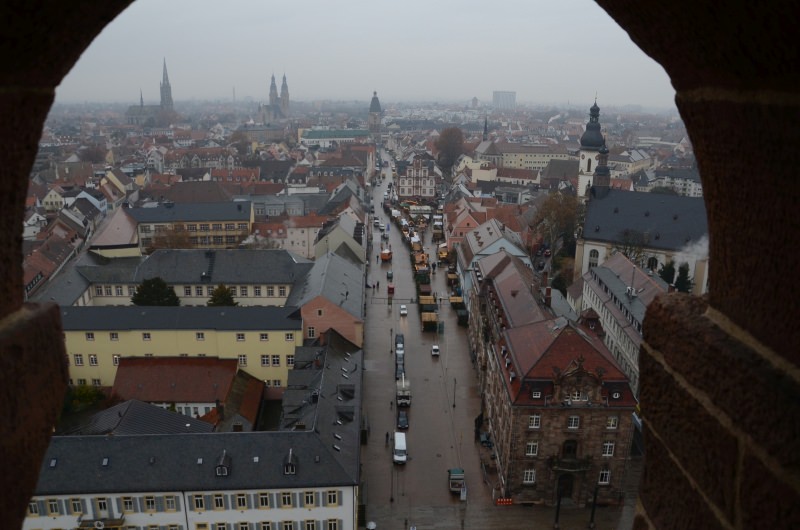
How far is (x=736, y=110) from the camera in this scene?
209cm

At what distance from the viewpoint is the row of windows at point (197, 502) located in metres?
20.7

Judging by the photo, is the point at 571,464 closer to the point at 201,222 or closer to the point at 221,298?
the point at 221,298

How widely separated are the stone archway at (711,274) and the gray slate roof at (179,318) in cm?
3116

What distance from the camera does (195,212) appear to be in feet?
193

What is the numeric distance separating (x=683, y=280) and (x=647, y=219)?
24.2 feet

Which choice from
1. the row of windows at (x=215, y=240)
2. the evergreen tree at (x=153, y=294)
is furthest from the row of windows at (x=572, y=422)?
the row of windows at (x=215, y=240)

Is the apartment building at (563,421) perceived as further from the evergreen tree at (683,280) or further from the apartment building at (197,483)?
the evergreen tree at (683,280)

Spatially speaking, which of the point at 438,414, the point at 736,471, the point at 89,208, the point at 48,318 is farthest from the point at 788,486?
the point at 89,208

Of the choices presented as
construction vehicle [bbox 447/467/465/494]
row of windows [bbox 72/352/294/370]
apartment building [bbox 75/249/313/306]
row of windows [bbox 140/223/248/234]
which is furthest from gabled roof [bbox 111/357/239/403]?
row of windows [bbox 140/223/248/234]

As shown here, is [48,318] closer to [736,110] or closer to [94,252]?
[736,110]

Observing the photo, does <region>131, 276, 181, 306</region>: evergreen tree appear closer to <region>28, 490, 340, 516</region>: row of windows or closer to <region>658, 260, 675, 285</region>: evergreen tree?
<region>28, 490, 340, 516</region>: row of windows

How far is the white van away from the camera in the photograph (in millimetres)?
27606

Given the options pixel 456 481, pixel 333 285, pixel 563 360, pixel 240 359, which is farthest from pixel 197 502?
pixel 333 285

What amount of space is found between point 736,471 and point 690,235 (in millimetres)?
50966
